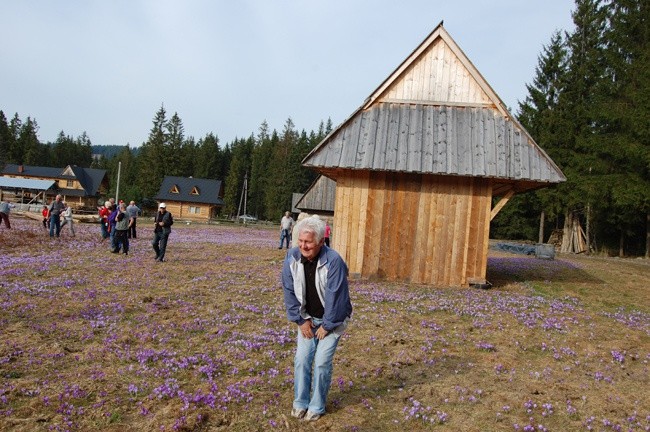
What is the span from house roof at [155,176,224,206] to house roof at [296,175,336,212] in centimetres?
4063

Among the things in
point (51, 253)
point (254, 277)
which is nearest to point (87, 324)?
point (254, 277)

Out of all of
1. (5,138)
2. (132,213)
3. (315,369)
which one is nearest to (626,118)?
(132,213)

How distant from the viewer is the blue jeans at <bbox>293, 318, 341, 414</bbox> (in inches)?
200

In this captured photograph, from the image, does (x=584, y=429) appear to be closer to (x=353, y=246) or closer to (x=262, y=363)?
(x=262, y=363)

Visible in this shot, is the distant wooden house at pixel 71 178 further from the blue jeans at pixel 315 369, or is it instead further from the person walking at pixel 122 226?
the blue jeans at pixel 315 369

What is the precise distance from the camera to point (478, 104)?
1541 centimetres

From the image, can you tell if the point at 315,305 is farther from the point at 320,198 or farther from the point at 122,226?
the point at 320,198

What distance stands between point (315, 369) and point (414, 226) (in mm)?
9858

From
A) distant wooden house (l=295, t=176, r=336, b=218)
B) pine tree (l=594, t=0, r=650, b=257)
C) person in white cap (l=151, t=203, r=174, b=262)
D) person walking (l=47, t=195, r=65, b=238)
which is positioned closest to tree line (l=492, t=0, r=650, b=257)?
pine tree (l=594, t=0, r=650, b=257)

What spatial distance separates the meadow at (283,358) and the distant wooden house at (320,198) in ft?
93.1

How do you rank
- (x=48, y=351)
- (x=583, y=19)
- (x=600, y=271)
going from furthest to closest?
(x=583, y=19)
(x=600, y=271)
(x=48, y=351)

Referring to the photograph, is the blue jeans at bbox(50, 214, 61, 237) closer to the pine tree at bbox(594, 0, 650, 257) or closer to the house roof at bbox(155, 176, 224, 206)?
the pine tree at bbox(594, 0, 650, 257)

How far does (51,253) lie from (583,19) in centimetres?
4271

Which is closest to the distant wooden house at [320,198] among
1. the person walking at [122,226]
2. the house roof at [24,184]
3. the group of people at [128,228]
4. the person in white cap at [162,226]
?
the group of people at [128,228]
